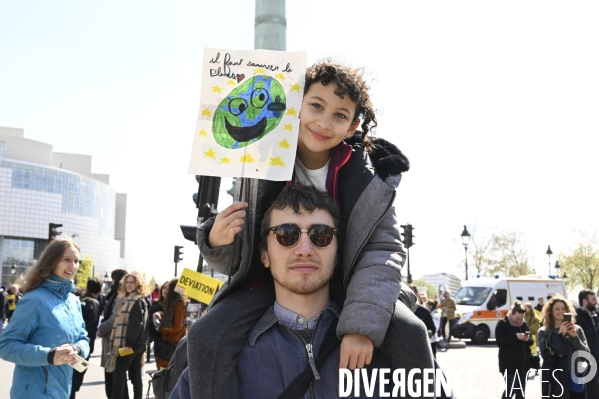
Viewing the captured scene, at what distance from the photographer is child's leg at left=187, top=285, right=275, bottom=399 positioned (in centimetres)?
231

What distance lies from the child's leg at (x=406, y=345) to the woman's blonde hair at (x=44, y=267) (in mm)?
3530

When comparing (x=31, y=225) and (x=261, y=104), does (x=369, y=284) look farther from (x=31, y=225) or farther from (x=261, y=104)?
(x=31, y=225)

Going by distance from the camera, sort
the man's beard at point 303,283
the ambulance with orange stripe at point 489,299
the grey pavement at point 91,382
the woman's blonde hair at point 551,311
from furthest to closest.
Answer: the ambulance with orange stripe at point 489,299 < the grey pavement at point 91,382 < the woman's blonde hair at point 551,311 < the man's beard at point 303,283

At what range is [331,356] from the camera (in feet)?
7.98

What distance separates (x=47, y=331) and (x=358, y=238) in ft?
10.8

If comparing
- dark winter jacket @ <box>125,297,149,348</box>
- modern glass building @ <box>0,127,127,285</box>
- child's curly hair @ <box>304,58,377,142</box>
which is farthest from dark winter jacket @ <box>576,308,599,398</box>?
modern glass building @ <box>0,127,127,285</box>

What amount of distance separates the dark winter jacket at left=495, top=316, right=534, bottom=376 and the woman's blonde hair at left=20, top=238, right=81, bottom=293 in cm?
736

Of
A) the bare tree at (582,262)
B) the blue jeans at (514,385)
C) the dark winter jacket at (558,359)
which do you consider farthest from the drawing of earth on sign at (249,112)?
the bare tree at (582,262)

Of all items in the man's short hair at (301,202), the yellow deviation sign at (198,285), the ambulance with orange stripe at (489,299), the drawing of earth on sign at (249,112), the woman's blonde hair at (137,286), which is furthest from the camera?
the ambulance with orange stripe at (489,299)

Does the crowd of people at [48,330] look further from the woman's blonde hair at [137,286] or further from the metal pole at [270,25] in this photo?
the metal pole at [270,25]

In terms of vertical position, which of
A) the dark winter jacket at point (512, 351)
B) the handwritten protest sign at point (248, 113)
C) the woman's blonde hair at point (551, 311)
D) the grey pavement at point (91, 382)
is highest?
the handwritten protest sign at point (248, 113)

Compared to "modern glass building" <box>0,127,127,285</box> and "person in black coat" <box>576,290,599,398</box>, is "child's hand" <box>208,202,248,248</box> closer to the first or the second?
"person in black coat" <box>576,290,599,398</box>

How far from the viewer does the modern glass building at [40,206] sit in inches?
3917

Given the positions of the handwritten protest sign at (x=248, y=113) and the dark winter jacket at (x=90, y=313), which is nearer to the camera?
the handwritten protest sign at (x=248, y=113)
